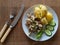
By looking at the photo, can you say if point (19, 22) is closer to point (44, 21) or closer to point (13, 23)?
point (13, 23)

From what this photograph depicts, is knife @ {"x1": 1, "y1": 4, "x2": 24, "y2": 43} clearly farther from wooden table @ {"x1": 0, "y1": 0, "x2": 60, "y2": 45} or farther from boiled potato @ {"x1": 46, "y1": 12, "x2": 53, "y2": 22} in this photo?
boiled potato @ {"x1": 46, "y1": 12, "x2": 53, "y2": 22}

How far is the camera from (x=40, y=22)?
1105 millimetres

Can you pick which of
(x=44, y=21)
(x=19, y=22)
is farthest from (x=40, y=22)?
(x=19, y=22)

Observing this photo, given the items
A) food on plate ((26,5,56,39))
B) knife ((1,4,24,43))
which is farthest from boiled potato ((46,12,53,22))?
knife ((1,4,24,43))

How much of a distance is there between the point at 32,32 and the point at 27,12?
0.12 metres

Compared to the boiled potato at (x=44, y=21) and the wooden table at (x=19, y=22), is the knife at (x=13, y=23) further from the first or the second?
the boiled potato at (x=44, y=21)

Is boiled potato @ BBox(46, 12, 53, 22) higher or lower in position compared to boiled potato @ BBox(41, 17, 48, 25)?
higher

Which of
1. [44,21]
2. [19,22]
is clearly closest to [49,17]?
[44,21]

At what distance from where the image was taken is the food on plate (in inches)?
43.0

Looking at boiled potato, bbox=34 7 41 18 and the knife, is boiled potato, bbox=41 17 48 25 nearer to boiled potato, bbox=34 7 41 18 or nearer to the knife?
boiled potato, bbox=34 7 41 18

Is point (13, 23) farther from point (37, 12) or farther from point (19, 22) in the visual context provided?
point (37, 12)

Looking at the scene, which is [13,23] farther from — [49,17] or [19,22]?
[49,17]

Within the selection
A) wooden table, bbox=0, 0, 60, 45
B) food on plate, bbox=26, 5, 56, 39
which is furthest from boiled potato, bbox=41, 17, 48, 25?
wooden table, bbox=0, 0, 60, 45

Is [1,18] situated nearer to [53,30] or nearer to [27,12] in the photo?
[27,12]
